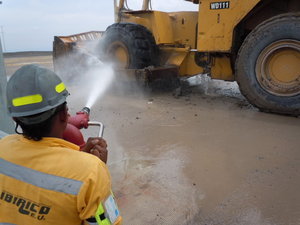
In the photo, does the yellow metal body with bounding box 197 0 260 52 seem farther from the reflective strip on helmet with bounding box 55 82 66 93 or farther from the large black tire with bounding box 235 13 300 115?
the reflective strip on helmet with bounding box 55 82 66 93

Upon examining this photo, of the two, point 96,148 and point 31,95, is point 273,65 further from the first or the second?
point 31,95

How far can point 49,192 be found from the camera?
119 cm

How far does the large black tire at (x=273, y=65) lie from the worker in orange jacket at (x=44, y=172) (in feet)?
15.4

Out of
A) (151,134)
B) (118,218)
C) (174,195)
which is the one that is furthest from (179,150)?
(118,218)

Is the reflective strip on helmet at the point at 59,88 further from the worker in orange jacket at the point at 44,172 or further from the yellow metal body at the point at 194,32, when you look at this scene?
the yellow metal body at the point at 194,32

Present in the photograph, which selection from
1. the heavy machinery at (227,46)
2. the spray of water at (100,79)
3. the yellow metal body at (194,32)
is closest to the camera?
the heavy machinery at (227,46)

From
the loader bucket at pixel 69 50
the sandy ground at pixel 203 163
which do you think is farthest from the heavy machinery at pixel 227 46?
the loader bucket at pixel 69 50

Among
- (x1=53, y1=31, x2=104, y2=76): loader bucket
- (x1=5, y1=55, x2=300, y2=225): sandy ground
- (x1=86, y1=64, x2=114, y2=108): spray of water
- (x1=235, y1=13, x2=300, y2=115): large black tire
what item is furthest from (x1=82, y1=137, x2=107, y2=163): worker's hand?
(x1=53, y1=31, x2=104, y2=76): loader bucket

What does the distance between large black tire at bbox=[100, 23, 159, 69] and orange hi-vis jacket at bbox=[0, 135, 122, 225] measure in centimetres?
633

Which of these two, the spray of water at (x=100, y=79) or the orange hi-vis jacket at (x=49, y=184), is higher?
the orange hi-vis jacket at (x=49, y=184)

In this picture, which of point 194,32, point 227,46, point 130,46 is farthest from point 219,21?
point 130,46

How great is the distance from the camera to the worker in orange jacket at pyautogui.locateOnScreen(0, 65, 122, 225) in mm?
1182

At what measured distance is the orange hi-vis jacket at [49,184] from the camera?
1.18m

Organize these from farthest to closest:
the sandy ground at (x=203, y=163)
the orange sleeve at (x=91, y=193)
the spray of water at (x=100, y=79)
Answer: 1. the spray of water at (x=100, y=79)
2. the sandy ground at (x=203, y=163)
3. the orange sleeve at (x=91, y=193)
